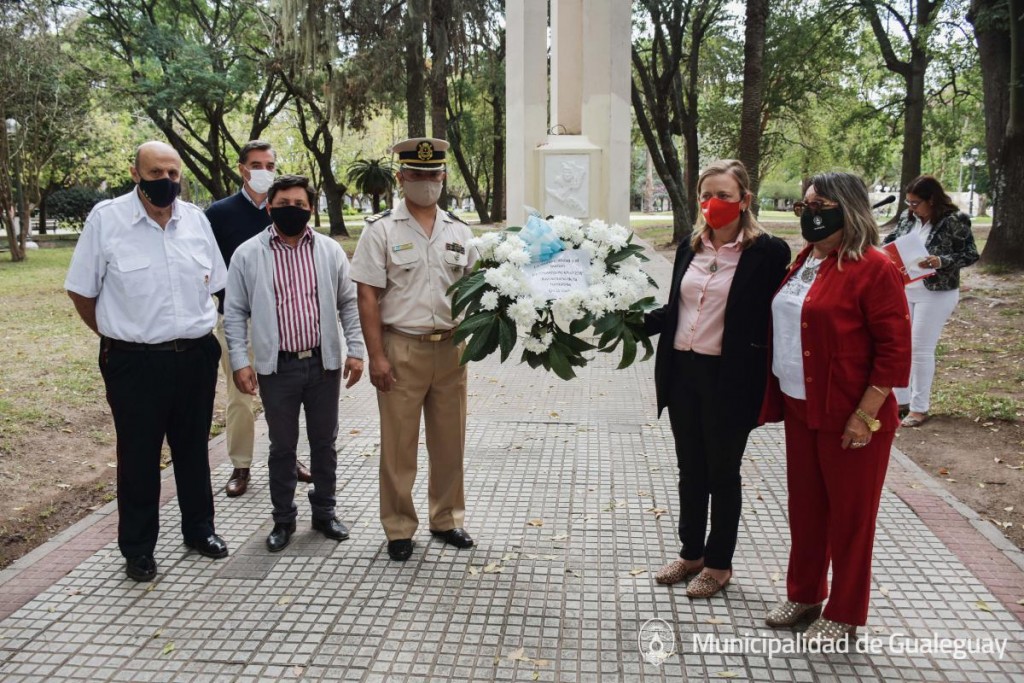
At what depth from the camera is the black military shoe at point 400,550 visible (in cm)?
417

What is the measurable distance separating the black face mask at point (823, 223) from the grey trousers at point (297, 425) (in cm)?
256

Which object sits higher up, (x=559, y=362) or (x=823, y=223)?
(x=823, y=223)

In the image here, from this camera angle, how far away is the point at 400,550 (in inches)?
164

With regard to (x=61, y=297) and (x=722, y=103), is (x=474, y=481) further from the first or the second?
(x=722, y=103)

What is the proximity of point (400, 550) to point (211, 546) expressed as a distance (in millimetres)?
1028

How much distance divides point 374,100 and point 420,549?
62.7ft

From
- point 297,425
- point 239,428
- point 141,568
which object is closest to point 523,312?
point 297,425

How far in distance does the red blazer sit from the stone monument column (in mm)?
7507

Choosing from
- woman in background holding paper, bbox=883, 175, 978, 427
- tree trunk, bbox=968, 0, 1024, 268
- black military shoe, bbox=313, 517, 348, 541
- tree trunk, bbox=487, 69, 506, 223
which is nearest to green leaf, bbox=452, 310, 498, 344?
black military shoe, bbox=313, 517, 348, 541

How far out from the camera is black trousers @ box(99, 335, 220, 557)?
3.89m

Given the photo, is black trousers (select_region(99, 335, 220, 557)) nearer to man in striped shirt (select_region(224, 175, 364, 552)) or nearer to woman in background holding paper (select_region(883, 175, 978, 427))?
man in striped shirt (select_region(224, 175, 364, 552))

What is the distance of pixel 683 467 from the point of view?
381cm

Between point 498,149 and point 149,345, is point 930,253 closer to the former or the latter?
point 149,345

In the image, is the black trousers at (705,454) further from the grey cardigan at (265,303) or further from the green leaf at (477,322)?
the grey cardigan at (265,303)
